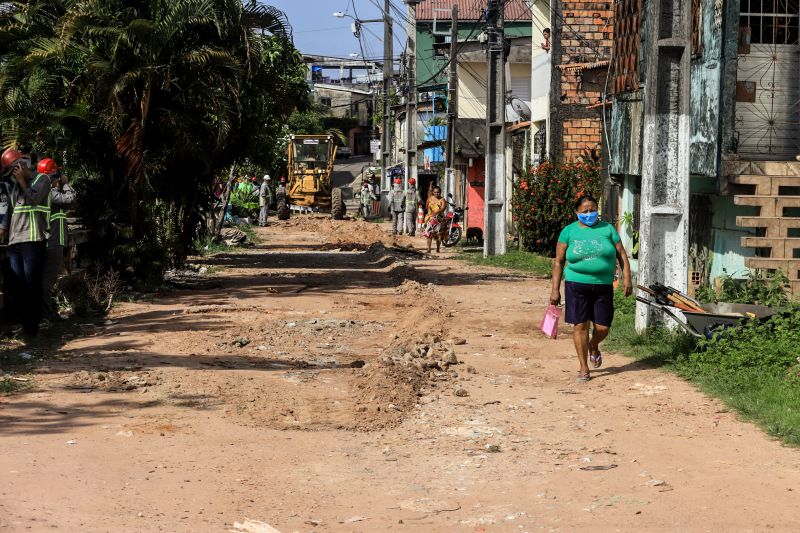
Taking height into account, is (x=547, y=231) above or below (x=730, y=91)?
below

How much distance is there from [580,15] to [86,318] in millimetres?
17484

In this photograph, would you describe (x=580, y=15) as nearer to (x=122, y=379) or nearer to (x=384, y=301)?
(x=384, y=301)

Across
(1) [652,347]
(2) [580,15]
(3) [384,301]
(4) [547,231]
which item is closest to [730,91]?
(1) [652,347]

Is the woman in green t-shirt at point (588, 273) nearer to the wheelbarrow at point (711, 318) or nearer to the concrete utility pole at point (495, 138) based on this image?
the wheelbarrow at point (711, 318)

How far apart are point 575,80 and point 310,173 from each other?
27286 millimetres

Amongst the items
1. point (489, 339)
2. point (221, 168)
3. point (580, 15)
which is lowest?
point (489, 339)

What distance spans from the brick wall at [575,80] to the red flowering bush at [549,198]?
0.97 m

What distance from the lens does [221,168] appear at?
23.2m

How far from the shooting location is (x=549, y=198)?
26.4 m

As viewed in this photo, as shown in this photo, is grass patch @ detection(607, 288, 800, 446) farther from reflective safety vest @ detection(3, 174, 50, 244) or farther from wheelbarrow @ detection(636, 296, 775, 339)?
reflective safety vest @ detection(3, 174, 50, 244)

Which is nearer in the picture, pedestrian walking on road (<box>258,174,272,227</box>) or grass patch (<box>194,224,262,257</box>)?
grass patch (<box>194,224,262,257</box>)

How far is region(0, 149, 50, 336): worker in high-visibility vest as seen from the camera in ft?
41.5

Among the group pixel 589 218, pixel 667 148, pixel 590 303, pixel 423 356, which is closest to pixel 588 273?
pixel 590 303

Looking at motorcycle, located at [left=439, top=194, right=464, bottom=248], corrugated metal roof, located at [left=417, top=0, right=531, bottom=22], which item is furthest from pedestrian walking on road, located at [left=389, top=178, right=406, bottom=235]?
corrugated metal roof, located at [left=417, top=0, right=531, bottom=22]
